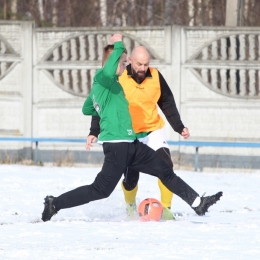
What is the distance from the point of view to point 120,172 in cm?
814

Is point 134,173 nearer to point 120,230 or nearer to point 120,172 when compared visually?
point 120,172

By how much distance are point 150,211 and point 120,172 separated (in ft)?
1.91

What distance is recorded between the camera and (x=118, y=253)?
6.72m

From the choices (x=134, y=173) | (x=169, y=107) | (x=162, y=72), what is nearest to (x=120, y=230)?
(x=134, y=173)

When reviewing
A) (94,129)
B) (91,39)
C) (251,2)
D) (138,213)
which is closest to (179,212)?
(138,213)

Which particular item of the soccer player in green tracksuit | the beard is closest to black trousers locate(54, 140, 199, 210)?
the soccer player in green tracksuit

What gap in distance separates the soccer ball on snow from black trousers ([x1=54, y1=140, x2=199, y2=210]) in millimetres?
264

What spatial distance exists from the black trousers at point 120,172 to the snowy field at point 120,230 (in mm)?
213

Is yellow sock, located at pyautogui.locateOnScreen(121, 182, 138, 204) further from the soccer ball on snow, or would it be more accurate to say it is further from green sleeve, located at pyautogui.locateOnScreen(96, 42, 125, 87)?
green sleeve, located at pyautogui.locateOnScreen(96, 42, 125, 87)

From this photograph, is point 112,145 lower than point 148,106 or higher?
lower

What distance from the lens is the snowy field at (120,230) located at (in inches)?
266

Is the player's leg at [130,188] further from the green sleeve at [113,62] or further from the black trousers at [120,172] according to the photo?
the green sleeve at [113,62]

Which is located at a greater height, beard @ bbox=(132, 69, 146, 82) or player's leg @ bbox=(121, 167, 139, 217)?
beard @ bbox=(132, 69, 146, 82)

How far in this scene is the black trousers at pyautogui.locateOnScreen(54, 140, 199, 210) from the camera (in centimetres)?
811
